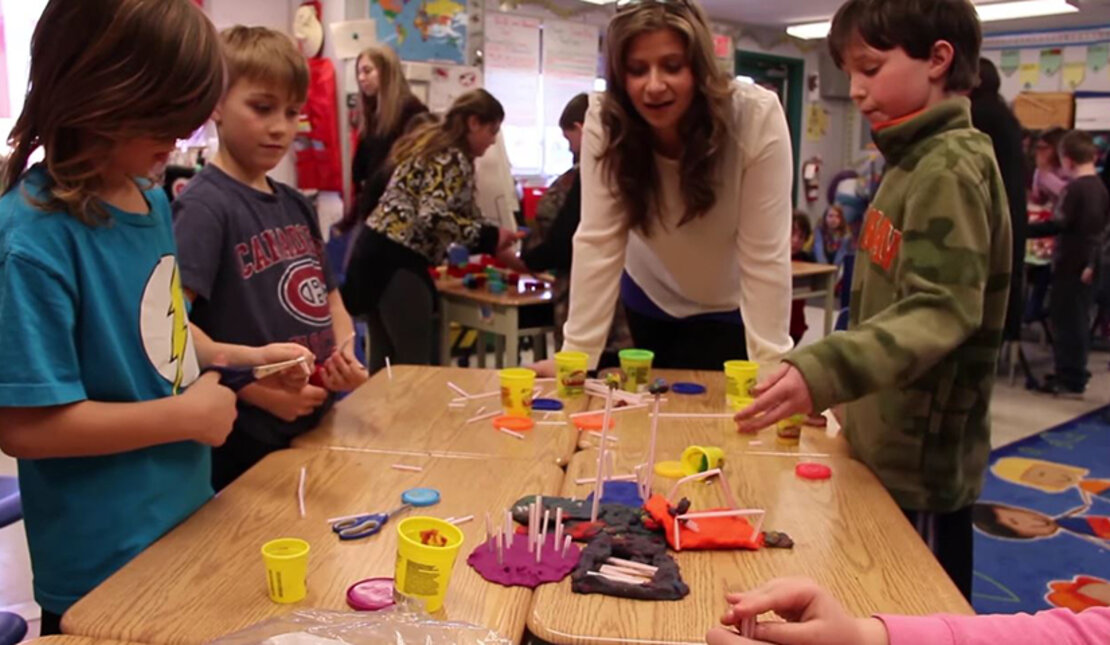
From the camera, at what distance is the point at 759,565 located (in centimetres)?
130

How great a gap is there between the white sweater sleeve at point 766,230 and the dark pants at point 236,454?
1.10 metres

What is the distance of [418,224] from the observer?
3.97m

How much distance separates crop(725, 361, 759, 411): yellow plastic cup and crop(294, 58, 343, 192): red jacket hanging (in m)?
4.46

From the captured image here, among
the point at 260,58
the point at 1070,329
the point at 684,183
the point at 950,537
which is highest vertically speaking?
the point at 260,58

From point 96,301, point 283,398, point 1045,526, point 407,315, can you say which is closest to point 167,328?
point 96,301

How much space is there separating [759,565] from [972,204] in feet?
2.43

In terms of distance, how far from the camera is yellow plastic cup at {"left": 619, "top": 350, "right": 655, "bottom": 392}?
2.14 meters

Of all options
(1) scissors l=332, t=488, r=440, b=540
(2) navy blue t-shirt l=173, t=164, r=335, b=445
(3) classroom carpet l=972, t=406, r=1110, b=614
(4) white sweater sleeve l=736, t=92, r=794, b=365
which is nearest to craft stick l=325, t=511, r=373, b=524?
(1) scissors l=332, t=488, r=440, b=540

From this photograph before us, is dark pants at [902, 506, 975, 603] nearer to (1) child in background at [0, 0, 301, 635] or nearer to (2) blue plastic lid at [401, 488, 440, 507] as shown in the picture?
(2) blue plastic lid at [401, 488, 440, 507]

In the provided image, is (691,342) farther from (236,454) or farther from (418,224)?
(418,224)

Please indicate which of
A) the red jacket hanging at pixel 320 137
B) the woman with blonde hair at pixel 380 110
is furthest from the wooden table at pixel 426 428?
the red jacket hanging at pixel 320 137

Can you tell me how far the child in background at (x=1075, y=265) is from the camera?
5.63 metres

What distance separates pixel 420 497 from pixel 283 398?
352 millimetres

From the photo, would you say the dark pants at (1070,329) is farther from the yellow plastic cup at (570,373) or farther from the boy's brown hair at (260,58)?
the boy's brown hair at (260,58)
